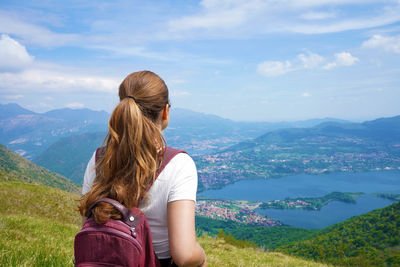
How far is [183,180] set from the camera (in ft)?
6.59

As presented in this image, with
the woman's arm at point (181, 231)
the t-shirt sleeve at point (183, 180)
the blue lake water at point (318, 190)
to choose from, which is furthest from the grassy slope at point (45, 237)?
the blue lake water at point (318, 190)

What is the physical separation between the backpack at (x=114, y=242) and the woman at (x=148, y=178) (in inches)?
3.9

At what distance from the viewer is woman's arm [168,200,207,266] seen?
1945 mm

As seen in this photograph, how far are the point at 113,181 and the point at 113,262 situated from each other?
57cm

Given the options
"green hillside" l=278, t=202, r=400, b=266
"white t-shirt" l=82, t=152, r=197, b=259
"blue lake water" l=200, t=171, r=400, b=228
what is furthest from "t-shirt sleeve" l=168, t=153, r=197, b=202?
"blue lake water" l=200, t=171, r=400, b=228

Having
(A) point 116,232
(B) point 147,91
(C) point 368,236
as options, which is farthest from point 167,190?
(C) point 368,236

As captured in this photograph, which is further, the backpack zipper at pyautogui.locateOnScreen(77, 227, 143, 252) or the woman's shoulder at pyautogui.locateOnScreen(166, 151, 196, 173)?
the woman's shoulder at pyautogui.locateOnScreen(166, 151, 196, 173)

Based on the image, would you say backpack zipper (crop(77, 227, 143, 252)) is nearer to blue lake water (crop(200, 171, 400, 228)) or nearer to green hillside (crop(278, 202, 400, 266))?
green hillside (crop(278, 202, 400, 266))

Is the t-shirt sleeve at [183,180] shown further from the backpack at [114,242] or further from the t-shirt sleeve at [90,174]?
the t-shirt sleeve at [90,174]

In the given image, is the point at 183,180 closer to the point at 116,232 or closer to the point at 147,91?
the point at 116,232

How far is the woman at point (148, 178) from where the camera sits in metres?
1.96

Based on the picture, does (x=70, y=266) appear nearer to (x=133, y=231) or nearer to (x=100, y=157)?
(x=100, y=157)

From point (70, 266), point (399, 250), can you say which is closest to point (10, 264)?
point (70, 266)

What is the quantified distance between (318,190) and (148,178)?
174952 mm
